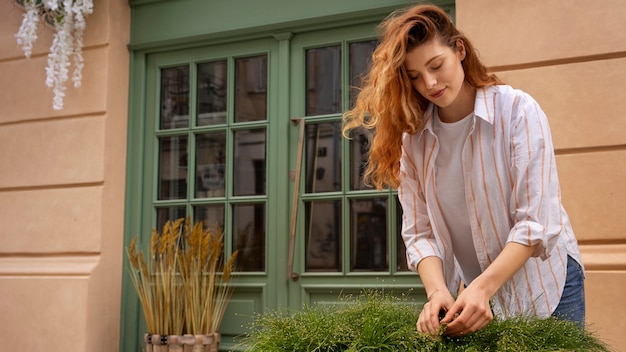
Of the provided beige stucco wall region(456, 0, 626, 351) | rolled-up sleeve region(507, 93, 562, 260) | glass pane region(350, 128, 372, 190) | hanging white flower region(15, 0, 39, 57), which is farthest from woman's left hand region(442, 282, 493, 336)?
hanging white flower region(15, 0, 39, 57)

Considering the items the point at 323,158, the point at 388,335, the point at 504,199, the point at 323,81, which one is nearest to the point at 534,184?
the point at 504,199

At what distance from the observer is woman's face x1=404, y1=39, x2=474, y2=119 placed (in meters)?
1.94

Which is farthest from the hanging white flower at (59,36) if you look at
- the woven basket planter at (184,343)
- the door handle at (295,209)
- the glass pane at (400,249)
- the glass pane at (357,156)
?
the glass pane at (400,249)

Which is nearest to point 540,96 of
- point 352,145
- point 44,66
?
point 352,145

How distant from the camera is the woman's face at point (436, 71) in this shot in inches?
76.2

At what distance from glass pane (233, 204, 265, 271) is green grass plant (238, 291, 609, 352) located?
273 centimetres

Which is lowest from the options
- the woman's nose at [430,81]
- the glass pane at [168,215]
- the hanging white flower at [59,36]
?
the glass pane at [168,215]

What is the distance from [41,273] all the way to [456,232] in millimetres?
3219

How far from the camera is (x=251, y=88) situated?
441 cm

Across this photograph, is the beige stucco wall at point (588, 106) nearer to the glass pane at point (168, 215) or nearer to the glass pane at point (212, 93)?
the glass pane at point (212, 93)

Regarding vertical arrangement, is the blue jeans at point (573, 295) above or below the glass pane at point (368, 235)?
below

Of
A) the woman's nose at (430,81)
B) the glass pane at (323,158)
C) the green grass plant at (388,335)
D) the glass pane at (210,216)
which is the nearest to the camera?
the green grass plant at (388,335)

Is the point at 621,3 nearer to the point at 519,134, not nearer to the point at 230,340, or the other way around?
the point at 519,134

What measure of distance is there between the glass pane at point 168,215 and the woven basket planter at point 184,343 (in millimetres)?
773
